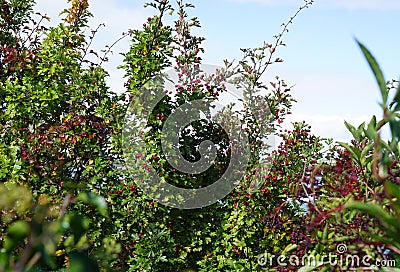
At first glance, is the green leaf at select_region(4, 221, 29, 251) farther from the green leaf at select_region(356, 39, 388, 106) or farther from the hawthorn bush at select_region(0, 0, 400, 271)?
the hawthorn bush at select_region(0, 0, 400, 271)

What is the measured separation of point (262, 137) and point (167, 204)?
99 cm

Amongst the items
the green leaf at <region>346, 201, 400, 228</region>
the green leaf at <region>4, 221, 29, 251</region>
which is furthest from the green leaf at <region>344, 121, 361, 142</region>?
the green leaf at <region>4, 221, 29, 251</region>

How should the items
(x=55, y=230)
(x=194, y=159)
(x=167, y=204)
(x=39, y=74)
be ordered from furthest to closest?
(x=39, y=74) → (x=194, y=159) → (x=167, y=204) → (x=55, y=230)

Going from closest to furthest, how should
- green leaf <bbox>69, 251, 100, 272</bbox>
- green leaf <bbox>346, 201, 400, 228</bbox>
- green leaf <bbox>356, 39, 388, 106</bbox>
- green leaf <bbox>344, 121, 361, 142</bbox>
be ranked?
green leaf <bbox>69, 251, 100, 272</bbox> < green leaf <bbox>356, 39, 388, 106</bbox> < green leaf <bbox>346, 201, 400, 228</bbox> < green leaf <bbox>344, 121, 361, 142</bbox>

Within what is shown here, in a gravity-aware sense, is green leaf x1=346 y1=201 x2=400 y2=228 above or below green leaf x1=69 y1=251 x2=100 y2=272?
above

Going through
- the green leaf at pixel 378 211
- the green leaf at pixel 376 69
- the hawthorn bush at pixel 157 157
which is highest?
the hawthorn bush at pixel 157 157

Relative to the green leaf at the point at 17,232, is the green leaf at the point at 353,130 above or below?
above

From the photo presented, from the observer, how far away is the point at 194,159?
4.45m

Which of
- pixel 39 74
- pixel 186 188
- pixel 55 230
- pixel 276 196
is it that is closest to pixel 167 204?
pixel 186 188

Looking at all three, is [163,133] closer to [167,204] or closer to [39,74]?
[167,204]

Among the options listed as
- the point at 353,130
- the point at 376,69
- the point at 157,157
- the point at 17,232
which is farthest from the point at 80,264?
the point at 157,157

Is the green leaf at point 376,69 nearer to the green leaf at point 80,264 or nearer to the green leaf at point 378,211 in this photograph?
the green leaf at point 378,211

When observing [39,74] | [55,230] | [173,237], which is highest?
[39,74]

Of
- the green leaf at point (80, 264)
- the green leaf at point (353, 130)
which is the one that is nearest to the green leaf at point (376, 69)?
the green leaf at point (80, 264)
